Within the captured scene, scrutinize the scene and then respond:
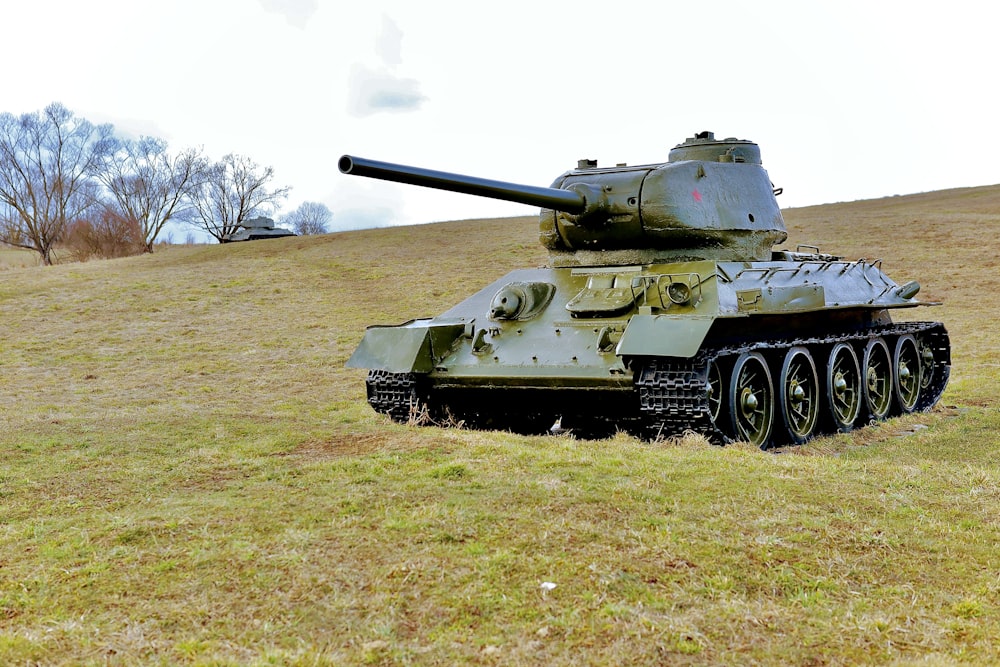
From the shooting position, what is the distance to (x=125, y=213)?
181 feet

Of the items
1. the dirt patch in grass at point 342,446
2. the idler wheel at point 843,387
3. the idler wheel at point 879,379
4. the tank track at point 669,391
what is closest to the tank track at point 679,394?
the tank track at point 669,391

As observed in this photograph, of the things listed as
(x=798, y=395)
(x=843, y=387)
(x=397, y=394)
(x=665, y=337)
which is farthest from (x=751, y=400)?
(x=397, y=394)

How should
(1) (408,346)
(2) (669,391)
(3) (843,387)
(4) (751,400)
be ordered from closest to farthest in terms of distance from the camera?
(2) (669,391) < (4) (751,400) < (1) (408,346) < (3) (843,387)

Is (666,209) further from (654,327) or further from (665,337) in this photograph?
(665,337)

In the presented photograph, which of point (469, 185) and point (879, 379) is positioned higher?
point (469, 185)

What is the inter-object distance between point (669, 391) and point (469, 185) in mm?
2643

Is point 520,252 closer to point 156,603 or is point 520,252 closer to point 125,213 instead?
point 125,213

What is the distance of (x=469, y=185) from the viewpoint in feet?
33.1

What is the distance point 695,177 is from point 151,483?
6709 millimetres

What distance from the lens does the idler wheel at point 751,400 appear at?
10.2 metres

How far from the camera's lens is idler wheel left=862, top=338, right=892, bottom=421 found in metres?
13.2

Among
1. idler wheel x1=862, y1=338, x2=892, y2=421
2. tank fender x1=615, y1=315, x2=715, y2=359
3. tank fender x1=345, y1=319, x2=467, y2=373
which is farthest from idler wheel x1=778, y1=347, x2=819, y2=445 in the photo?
tank fender x1=345, y1=319, x2=467, y2=373

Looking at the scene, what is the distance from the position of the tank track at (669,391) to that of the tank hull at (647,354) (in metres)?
0.01

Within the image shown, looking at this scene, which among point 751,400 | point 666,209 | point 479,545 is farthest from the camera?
point 666,209
